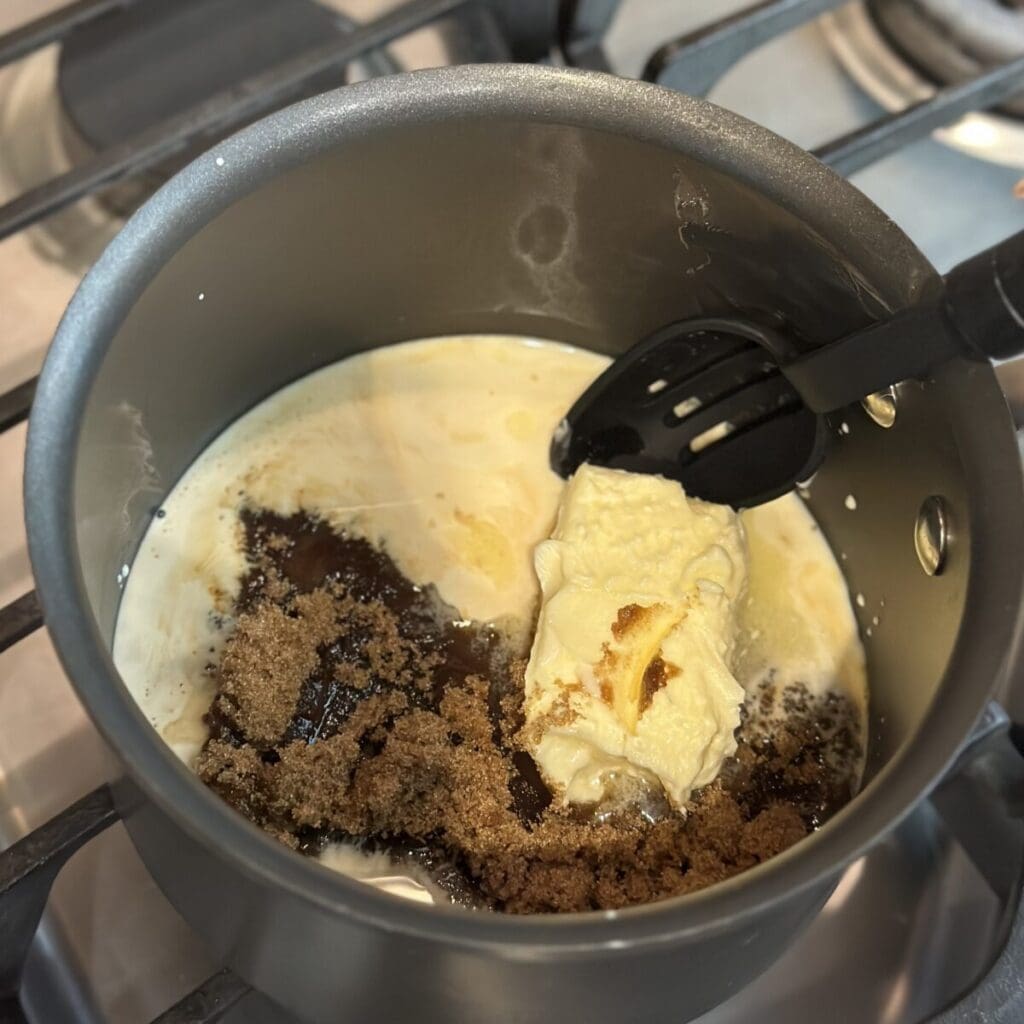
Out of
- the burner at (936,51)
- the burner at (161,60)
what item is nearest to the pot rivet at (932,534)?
the burner at (936,51)

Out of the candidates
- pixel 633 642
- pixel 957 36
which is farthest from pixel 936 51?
pixel 633 642


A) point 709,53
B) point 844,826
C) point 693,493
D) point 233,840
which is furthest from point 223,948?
point 709,53

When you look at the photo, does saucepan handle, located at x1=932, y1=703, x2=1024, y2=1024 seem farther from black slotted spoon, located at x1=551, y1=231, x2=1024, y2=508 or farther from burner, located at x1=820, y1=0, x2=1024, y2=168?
burner, located at x1=820, y1=0, x2=1024, y2=168

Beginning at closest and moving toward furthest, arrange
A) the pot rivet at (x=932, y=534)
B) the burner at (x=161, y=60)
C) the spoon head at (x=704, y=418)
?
the pot rivet at (x=932, y=534), the spoon head at (x=704, y=418), the burner at (x=161, y=60)

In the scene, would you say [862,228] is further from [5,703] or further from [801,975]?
[5,703]

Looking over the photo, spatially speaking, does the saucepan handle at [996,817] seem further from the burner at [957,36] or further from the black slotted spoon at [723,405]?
the burner at [957,36]

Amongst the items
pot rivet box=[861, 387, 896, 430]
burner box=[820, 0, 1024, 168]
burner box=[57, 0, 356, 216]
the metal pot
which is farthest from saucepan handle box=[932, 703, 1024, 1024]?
burner box=[57, 0, 356, 216]
